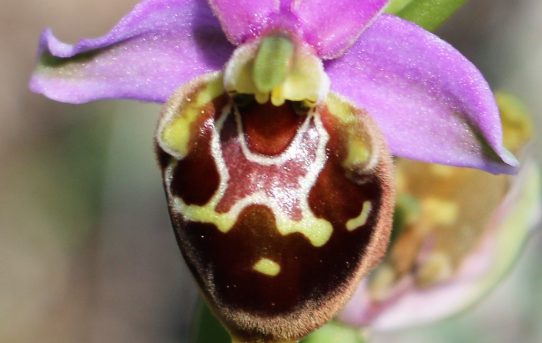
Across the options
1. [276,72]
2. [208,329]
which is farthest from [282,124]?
[208,329]

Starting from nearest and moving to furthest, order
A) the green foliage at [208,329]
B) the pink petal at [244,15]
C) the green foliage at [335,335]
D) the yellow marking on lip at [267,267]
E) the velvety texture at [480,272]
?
the yellow marking on lip at [267,267] < the pink petal at [244,15] < the green foliage at [208,329] < the green foliage at [335,335] < the velvety texture at [480,272]

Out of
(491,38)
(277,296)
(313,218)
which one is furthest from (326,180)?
(491,38)

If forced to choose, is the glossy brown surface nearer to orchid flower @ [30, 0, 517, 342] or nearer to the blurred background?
orchid flower @ [30, 0, 517, 342]

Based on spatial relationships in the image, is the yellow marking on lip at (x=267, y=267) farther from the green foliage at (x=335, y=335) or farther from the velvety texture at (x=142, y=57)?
the green foliage at (x=335, y=335)

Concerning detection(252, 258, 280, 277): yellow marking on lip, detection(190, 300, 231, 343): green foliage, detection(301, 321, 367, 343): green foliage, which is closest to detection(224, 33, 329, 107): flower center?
detection(252, 258, 280, 277): yellow marking on lip

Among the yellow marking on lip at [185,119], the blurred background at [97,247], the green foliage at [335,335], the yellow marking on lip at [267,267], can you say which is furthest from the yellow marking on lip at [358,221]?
the blurred background at [97,247]

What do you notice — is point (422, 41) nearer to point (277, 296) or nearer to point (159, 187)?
point (277, 296)
